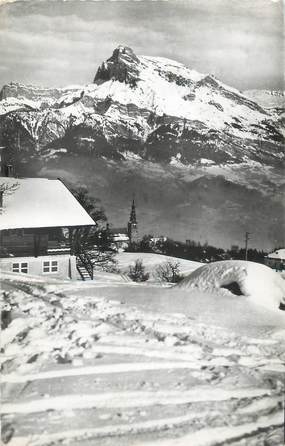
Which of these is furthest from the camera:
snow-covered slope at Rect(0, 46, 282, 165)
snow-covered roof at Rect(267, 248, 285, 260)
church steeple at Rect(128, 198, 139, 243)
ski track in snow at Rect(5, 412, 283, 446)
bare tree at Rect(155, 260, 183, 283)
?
bare tree at Rect(155, 260, 183, 283)

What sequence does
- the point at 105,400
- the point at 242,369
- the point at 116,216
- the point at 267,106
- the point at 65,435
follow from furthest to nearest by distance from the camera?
the point at 116,216
the point at 267,106
the point at 242,369
the point at 105,400
the point at 65,435

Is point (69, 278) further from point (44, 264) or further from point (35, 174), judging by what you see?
point (35, 174)

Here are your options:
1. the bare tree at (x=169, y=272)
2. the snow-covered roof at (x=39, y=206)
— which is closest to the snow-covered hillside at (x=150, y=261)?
the bare tree at (x=169, y=272)

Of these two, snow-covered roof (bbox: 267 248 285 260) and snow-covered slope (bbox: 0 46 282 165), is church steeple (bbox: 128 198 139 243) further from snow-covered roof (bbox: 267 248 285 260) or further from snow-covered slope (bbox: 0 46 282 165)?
snow-covered roof (bbox: 267 248 285 260)

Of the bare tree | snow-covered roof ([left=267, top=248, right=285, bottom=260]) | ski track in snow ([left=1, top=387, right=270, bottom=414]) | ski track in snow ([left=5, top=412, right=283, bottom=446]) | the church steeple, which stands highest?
the church steeple

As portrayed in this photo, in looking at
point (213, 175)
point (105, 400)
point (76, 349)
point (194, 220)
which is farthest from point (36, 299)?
point (213, 175)

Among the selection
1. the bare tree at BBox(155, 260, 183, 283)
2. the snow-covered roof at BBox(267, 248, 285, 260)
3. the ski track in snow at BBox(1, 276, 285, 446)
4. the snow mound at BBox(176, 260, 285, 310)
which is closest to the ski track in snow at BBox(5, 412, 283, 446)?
the ski track in snow at BBox(1, 276, 285, 446)
